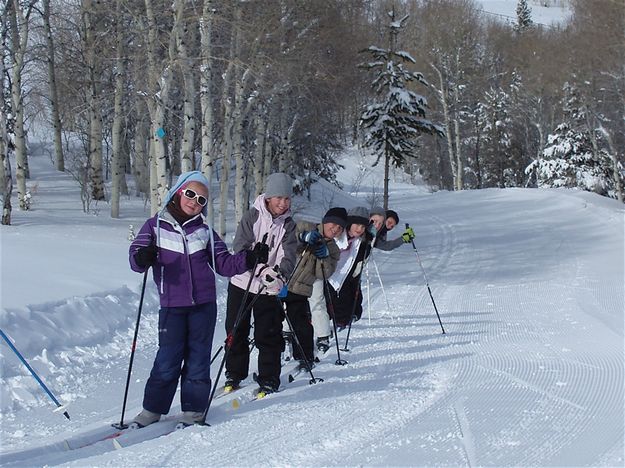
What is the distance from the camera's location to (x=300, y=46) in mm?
17562

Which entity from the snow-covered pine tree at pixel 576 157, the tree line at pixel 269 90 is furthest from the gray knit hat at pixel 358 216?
the snow-covered pine tree at pixel 576 157

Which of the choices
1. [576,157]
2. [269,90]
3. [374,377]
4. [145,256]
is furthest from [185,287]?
[576,157]

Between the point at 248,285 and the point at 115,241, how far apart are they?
876cm

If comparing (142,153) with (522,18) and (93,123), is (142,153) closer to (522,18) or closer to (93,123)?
(93,123)

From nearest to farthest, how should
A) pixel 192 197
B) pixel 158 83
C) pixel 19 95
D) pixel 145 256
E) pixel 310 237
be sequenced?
pixel 145 256
pixel 192 197
pixel 310 237
pixel 158 83
pixel 19 95

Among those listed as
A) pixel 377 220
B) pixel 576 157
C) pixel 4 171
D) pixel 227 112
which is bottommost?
pixel 377 220

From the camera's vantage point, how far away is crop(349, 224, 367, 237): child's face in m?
8.03

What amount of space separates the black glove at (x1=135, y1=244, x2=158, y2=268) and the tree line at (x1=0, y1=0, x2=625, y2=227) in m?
7.82

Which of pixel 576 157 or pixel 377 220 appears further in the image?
pixel 576 157

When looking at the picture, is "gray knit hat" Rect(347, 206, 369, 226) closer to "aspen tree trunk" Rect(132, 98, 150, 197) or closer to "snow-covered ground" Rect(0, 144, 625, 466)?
"snow-covered ground" Rect(0, 144, 625, 466)

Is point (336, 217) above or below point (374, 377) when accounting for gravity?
above

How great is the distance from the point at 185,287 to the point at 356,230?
3.57 m

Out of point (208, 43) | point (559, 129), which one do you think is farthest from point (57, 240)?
point (559, 129)

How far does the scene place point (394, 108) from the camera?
30.3 m
